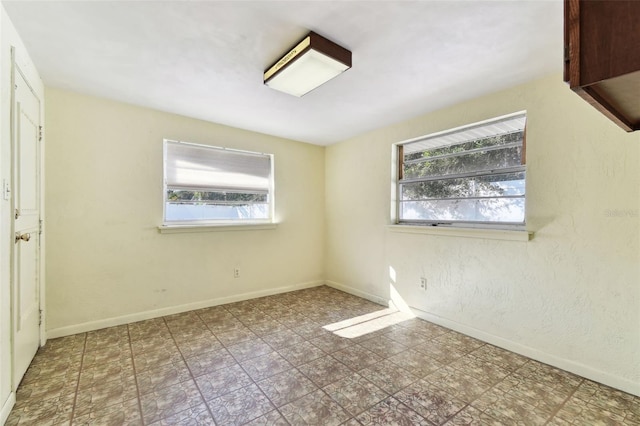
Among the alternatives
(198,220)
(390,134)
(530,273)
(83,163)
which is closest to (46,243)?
(83,163)

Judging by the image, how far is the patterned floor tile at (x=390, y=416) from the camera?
1580 millimetres

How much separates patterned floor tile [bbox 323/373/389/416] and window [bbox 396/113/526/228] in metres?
1.83

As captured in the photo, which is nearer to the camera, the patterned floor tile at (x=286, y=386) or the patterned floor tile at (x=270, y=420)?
the patterned floor tile at (x=270, y=420)

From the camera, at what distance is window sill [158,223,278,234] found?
3.16 m

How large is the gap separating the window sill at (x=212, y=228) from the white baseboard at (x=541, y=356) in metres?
2.16

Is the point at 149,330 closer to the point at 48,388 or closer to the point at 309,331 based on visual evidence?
the point at 48,388

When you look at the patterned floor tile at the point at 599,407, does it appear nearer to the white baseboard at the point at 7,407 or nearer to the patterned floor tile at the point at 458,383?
the patterned floor tile at the point at 458,383

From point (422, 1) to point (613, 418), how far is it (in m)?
2.59

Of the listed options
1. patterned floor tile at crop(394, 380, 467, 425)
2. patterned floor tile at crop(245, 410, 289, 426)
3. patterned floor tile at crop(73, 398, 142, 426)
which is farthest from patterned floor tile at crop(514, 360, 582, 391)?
patterned floor tile at crop(73, 398, 142, 426)

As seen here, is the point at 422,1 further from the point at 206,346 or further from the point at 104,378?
the point at 104,378

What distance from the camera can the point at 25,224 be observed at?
6.61ft

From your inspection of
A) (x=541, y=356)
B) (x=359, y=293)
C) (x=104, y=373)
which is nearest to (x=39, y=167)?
(x=104, y=373)

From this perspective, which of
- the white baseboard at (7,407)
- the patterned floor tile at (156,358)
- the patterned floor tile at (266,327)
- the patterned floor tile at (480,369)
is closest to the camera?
the white baseboard at (7,407)

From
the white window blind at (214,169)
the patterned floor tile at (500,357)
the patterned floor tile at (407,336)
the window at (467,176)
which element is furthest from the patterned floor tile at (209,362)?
the window at (467,176)
